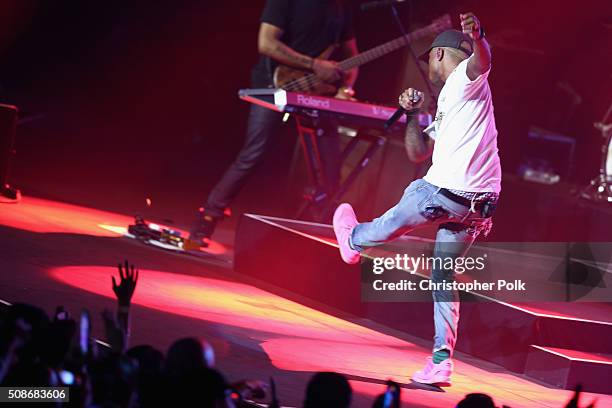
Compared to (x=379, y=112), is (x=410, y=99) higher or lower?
lower

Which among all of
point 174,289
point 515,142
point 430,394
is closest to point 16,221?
point 174,289

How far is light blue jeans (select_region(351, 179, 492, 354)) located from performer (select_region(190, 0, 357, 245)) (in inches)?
113

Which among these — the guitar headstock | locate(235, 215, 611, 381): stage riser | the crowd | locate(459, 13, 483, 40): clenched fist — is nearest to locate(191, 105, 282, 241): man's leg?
locate(235, 215, 611, 381): stage riser

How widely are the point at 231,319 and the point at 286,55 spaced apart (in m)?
2.90

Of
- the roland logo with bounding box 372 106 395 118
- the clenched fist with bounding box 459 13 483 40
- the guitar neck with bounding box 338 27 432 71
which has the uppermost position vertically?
the guitar neck with bounding box 338 27 432 71

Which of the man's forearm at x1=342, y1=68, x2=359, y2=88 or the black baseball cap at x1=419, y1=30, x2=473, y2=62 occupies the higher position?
the man's forearm at x1=342, y1=68, x2=359, y2=88

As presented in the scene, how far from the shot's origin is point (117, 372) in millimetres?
3268

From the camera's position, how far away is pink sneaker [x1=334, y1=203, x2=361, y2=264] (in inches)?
234

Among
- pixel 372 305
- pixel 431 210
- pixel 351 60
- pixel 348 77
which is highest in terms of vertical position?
pixel 351 60

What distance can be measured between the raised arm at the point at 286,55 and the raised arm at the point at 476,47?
3363 millimetres

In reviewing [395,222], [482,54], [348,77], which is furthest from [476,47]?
[348,77]

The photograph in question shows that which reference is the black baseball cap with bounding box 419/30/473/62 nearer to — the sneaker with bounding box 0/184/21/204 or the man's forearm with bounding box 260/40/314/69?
the man's forearm with bounding box 260/40/314/69

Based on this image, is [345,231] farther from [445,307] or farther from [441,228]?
[445,307]

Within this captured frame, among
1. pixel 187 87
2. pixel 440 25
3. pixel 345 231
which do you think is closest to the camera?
pixel 345 231
